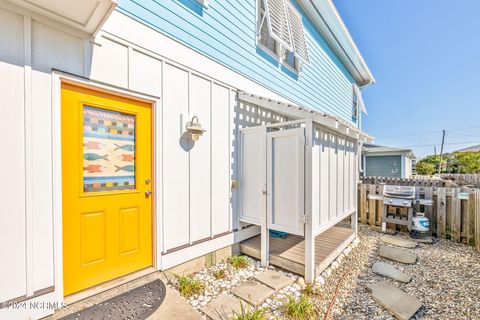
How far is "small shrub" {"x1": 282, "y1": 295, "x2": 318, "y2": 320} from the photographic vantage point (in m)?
2.35

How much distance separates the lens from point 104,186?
2.42 m

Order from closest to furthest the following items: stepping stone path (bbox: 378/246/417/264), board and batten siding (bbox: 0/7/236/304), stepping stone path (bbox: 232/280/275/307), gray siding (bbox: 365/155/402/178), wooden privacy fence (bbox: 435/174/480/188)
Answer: board and batten siding (bbox: 0/7/236/304) < stepping stone path (bbox: 232/280/275/307) < stepping stone path (bbox: 378/246/417/264) < wooden privacy fence (bbox: 435/174/480/188) < gray siding (bbox: 365/155/402/178)

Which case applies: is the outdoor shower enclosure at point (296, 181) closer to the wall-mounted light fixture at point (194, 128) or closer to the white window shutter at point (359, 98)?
the wall-mounted light fixture at point (194, 128)

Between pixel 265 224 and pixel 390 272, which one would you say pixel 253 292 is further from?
pixel 390 272

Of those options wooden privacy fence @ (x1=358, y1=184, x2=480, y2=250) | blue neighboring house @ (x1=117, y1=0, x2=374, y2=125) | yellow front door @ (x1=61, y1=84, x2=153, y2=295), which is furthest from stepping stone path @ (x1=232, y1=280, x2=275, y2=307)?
wooden privacy fence @ (x1=358, y1=184, x2=480, y2=250)

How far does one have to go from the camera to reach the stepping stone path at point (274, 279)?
2.88 m

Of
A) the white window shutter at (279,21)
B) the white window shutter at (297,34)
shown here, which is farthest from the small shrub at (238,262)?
the white window shutter at (297,34)

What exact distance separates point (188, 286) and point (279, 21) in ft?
19.0

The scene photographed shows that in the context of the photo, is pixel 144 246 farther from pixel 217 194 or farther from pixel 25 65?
pixel 25 65

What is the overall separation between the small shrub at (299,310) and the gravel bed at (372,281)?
10 cm

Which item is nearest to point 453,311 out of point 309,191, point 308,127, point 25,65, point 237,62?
point 309,191

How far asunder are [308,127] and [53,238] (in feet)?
10.6

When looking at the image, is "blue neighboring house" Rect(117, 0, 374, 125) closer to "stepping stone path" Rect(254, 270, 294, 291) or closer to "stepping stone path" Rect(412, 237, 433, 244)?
"stepping stone path" Rect(254, 270, 294, 291)

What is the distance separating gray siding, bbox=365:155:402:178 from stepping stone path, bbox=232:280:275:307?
15919mm
